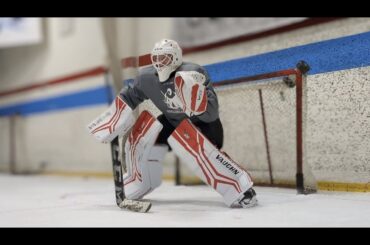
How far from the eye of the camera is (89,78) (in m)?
5.56

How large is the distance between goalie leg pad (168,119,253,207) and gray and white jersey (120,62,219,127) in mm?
121

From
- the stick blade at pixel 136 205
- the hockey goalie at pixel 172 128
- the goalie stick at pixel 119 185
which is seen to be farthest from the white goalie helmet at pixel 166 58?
the stick blade at pixel 136 205

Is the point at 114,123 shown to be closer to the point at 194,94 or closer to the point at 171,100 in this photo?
the point at 171,100

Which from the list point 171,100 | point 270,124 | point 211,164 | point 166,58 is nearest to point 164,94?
point 171,100

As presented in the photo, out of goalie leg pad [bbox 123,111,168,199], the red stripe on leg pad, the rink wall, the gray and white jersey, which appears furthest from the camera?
the rink wall

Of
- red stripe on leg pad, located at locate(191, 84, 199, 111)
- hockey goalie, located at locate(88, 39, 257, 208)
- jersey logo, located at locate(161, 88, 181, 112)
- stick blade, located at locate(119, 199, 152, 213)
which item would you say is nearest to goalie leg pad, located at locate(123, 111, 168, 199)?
hockey goalie, located at locate(88, 39, 257, 208)

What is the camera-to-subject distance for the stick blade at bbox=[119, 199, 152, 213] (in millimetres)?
2291

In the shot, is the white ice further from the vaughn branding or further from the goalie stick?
the vaughn branding

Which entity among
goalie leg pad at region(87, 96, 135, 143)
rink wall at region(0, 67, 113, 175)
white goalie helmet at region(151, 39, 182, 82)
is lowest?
rink wall at region(0, 67, 113, 175)

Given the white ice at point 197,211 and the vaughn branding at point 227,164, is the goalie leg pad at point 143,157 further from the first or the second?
the vaughn branding at point 227,164

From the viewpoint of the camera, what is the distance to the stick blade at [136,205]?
90.2 inches

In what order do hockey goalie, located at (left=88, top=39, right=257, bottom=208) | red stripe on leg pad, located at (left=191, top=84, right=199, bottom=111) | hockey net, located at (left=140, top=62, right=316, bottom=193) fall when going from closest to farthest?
1. red stripe on leg pad, located at (left=191, top=84, right=199, bottom=111)
2. hockey goalie, located at (left=88, top=39, right=257, bottom=208)
3. hockey net, located at (left=140, top=62, right=316, bottom=193)

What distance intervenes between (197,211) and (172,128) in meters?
0.49

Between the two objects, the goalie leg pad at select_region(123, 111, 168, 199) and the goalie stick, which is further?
the goalie leg pad at select_region(123, 111, 168, 199)
